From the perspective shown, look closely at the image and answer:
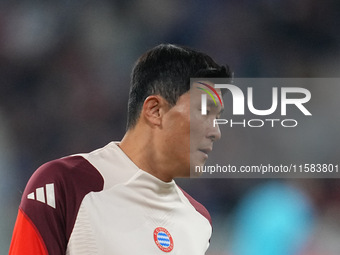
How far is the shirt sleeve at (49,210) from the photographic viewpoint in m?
1.37

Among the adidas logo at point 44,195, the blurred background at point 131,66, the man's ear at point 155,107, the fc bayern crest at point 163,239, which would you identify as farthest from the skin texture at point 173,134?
the blurred background at point 131,66

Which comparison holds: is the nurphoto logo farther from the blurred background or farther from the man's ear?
the man's ear

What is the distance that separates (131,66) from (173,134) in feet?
6.88

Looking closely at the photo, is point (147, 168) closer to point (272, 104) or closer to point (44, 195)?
point (44, 195)

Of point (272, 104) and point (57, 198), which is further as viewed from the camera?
point (272, 104)

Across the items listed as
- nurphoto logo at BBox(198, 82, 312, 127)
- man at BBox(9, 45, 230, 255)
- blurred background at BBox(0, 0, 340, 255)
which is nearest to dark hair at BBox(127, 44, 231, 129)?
man at BBox(9, 45, 230, 255)

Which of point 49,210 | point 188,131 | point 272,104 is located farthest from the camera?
point 272,104

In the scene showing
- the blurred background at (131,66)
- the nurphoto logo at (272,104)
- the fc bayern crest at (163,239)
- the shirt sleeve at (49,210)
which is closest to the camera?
the shirt sleeve at (49,210)

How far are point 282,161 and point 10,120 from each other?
5.43 feet

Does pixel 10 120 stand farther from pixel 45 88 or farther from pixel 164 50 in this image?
pixel 164 50

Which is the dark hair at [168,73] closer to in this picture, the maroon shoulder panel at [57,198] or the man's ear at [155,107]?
the man's ear at [155,107]

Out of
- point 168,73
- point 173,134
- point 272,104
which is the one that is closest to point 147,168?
point 173,134

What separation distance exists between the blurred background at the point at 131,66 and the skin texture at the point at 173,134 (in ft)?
6.14

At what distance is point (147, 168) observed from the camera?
1.62 m
